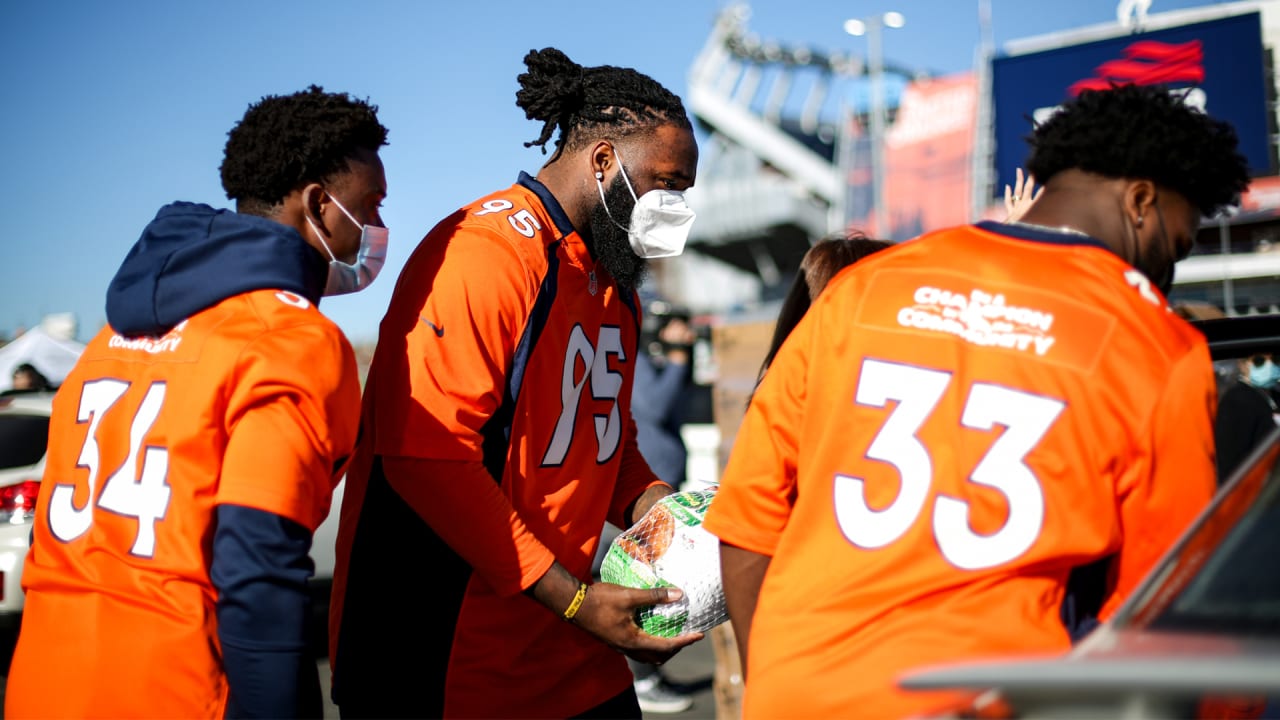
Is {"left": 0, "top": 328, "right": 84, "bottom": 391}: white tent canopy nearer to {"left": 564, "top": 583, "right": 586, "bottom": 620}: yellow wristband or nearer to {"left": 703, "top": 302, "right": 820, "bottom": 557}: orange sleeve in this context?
{"left": 564, "top": 583, "right": 586, "bottom": 620}: yellow wristband

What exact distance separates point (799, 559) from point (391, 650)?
45.1 inches

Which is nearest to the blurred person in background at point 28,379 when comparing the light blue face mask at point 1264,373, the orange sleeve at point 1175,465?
the light blue face mask at point 1264,373

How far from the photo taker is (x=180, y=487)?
1.82 metres

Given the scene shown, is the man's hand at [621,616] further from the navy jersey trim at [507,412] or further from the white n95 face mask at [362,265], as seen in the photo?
the white n95 face mask at [362,265]

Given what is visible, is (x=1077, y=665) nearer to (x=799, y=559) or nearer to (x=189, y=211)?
(x=799, y=559)

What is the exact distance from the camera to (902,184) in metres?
34.8

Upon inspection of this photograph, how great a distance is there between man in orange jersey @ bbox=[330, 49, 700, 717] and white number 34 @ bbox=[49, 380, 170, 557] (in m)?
0.55

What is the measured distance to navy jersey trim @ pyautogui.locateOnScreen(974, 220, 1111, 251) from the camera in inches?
68.8

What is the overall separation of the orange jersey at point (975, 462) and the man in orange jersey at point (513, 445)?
781mm

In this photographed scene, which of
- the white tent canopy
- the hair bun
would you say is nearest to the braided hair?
the hair bun

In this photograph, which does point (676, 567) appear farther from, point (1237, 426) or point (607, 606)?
point (1237, 426)

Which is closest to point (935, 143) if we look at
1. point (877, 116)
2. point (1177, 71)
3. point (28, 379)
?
point (877, 116)

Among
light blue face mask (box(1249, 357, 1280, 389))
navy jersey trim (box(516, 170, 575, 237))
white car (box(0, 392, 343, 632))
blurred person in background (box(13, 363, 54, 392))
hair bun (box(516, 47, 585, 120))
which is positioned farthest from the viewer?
blurred person in background (box(13, 363, 54, 392))

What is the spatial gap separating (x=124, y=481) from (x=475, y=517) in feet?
2.41
